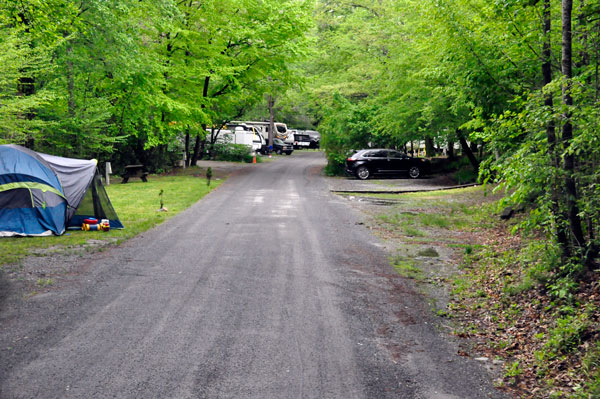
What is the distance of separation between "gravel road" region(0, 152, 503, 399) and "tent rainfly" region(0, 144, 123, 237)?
8.87 feet

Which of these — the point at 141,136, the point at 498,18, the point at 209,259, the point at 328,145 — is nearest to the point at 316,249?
the point at 209,259

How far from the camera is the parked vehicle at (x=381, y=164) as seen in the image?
29.0 metres

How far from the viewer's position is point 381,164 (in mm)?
29234

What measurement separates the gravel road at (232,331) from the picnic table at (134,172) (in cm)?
1463

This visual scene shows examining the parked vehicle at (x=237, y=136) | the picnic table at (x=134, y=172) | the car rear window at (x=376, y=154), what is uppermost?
the parked vehicle at (x=237, y=136)

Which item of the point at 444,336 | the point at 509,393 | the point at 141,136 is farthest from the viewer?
the point at 141,136

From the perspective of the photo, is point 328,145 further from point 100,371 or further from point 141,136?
point 100,371

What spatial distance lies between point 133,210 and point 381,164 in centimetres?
1650

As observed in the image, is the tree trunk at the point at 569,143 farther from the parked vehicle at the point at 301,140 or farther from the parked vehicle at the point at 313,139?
the parked vehicle at the point at 313,139

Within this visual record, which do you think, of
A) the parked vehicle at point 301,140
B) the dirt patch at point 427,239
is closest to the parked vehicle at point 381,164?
the dirt patch at point 427,239

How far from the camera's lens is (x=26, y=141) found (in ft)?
63.4

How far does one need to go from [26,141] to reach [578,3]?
1870cm

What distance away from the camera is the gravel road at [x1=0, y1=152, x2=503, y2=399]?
193 inches

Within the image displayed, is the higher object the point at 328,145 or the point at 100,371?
the point at 328,145
